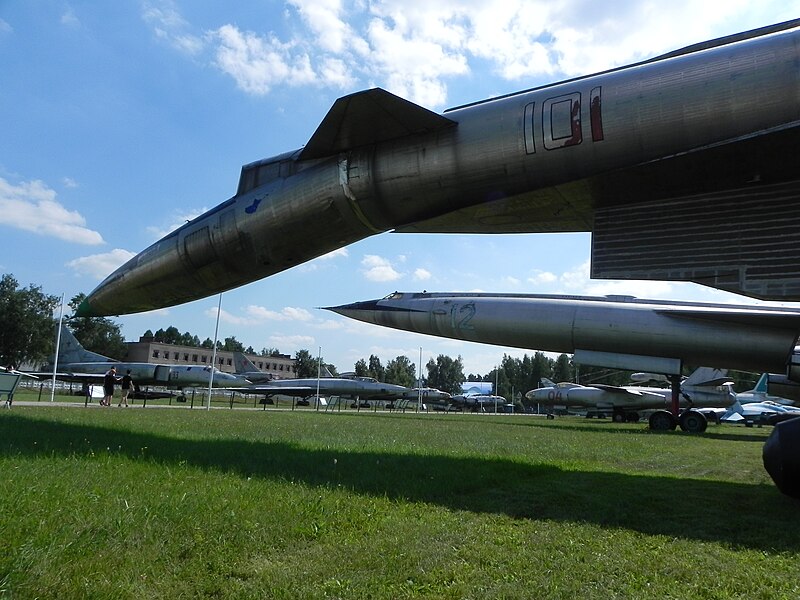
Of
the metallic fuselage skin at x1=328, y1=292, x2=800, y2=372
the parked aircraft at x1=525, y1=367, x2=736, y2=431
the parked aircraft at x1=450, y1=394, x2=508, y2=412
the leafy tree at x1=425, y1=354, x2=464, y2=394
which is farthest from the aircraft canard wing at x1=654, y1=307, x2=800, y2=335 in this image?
the leafy tree at x1=425, y1=354, x2=464, y2=394

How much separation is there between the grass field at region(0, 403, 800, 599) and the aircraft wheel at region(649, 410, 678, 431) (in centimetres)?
1630

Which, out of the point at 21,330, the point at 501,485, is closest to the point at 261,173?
the point at 501,485

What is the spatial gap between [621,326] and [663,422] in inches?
223

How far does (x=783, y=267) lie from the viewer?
19.0 feet

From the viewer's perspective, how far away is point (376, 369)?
113188 mm

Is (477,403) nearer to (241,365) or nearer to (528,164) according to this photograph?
(241,365)

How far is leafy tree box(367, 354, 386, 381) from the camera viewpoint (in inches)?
4385

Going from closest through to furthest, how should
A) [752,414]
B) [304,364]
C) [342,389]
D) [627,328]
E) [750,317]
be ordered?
1. [750,317]
2. [627,328]
3. [752,414]
4. [342,389]
5. [304,364]

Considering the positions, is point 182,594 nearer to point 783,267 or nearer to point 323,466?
point 323,466

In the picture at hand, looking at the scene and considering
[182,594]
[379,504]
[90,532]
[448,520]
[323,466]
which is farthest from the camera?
[323,466]

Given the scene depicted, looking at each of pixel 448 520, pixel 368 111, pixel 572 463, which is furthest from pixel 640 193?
pixel 448 520

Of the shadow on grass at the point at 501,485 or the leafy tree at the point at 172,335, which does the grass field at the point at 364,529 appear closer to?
the shadow on grass at the point at 501,485

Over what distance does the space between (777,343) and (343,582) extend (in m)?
17.8

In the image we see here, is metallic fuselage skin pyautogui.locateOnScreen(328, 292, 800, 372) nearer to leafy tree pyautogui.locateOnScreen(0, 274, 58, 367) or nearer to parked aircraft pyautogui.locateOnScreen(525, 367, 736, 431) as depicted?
parked aircraft pyautogui.locateOnScreen(525, 367, 736, 431)
